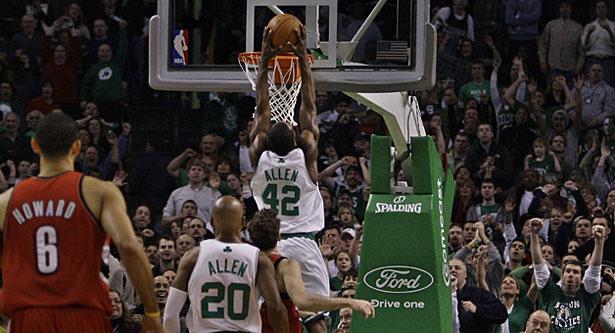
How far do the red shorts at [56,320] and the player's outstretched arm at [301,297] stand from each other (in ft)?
5.75

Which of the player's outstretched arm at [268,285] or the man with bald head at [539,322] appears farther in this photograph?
the man with bald head at [539,322]

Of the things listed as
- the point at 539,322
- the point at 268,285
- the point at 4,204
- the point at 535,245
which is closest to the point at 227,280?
the point at 268,285

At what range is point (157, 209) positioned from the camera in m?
17.6

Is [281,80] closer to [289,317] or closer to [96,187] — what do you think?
[289,317]

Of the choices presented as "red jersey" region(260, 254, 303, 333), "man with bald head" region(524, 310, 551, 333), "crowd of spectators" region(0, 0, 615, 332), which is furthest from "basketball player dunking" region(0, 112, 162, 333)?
"man with bald head" region(524, 310, 551, 333)

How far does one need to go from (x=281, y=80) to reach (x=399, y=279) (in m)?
2.00

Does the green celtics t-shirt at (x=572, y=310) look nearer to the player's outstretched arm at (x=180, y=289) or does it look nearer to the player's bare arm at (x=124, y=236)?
the player's outstretched arm at (x=180, y=289)

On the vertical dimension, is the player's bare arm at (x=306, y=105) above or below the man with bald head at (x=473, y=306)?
above

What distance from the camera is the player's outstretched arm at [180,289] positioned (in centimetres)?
861

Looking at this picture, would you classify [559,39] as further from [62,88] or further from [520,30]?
[62,88]

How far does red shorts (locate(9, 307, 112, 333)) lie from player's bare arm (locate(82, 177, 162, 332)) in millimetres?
274

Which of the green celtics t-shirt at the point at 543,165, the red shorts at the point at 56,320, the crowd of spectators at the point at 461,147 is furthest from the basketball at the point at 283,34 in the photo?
the green celtics t-shirt at the point at 543,165

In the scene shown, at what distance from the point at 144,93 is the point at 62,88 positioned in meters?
1.41

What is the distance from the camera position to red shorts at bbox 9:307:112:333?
7.34 m
